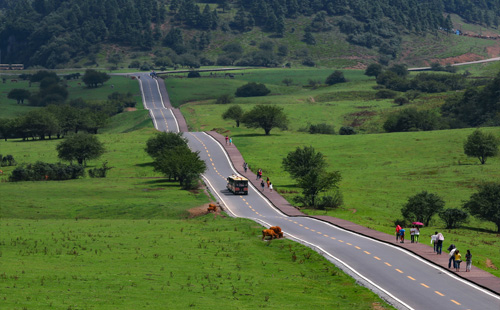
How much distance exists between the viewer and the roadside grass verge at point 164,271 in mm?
36844

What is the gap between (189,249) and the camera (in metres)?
52.4

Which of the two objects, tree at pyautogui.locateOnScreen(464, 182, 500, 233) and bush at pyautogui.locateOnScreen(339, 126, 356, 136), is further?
bush at pyautogui.locateOnScreen(339, 126, 356, 136)

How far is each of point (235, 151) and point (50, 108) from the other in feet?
199

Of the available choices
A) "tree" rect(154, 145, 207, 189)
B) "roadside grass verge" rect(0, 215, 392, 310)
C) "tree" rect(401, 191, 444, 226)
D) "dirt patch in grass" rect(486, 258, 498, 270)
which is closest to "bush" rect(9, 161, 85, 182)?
"tree" rect(154, 145, 207, 189)

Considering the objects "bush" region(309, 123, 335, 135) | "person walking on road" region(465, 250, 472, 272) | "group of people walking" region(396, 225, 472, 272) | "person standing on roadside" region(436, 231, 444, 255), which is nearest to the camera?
"person walking on road" region(465, 250, 472, 272)

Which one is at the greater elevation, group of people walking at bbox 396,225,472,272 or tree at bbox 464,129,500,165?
tree at bbox 464,129,500,165

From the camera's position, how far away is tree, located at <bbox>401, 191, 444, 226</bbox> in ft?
243

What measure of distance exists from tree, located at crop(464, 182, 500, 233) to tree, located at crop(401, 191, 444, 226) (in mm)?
3661

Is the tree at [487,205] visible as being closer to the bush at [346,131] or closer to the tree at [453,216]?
the tree at [453,216]

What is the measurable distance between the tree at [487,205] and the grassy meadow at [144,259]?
87.2 feet

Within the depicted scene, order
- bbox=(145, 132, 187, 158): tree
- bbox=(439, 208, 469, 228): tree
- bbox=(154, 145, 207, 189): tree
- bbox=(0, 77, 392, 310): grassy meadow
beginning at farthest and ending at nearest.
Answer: bbox=(145, 132, 187, 158): tree < bbox=(154, 145, 207, 189): tree < bbox=(439, 208, 469, 228): tree < bbox=(0, 77, 392, 310): grassy meadow

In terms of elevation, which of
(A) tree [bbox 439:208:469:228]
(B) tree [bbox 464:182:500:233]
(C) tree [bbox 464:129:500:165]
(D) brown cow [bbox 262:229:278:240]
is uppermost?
(C) tree [bbox 464:129:500:165]

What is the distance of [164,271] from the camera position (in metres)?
44.1

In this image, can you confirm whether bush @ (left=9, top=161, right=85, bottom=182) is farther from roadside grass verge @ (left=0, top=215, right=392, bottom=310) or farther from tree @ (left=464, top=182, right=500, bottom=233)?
tree @ (left=464, top=182, right=500, bottom=233)
